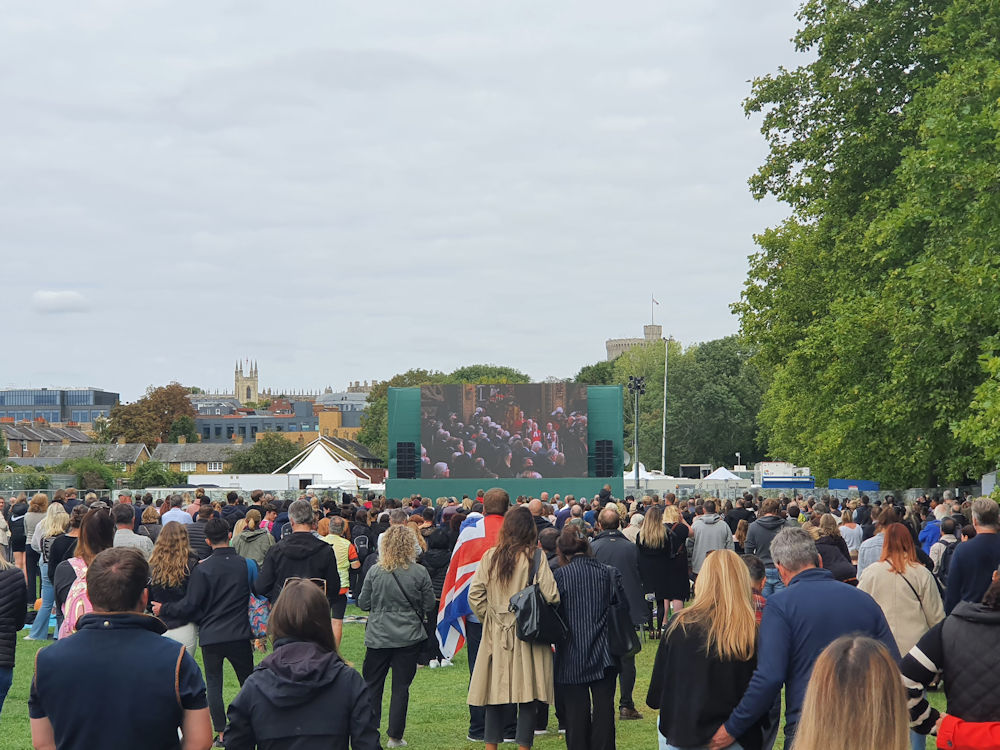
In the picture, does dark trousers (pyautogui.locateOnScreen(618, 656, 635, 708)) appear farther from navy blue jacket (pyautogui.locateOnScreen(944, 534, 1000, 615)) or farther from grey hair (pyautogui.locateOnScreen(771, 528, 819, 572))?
grey hair (pyautogui.locateOnScreen(771, 528, 819, 572))

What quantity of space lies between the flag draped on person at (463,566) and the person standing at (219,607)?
166 cm

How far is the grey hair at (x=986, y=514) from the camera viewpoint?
851cm

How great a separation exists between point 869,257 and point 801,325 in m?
4.48

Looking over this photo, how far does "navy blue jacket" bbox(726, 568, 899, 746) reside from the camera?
5047 millimetres

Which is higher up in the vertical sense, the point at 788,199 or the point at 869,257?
the point at 788,199

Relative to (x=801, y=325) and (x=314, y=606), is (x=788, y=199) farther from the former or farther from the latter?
(x=314, y=606)

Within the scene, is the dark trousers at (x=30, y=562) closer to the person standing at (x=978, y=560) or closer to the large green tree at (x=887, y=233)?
the person standing at (x=978, y=560)

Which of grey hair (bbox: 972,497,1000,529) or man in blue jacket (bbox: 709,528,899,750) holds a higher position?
grey hair (bbox: 972,497,1000,529)

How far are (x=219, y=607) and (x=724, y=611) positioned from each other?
170 inches

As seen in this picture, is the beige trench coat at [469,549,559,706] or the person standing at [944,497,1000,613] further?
the person standing at [944,497,1000,613]

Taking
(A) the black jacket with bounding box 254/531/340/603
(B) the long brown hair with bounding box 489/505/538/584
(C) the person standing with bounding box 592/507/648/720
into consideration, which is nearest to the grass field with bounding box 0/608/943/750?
(C) the person standing with bounding box 592/507/648/720

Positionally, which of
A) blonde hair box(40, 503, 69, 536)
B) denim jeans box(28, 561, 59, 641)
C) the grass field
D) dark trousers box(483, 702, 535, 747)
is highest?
blonde hair box(40, 503, 69, 536)

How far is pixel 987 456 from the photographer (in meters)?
17.5

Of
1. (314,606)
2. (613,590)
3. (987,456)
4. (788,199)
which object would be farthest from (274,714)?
(788,199)
